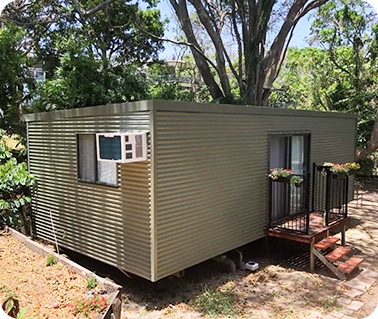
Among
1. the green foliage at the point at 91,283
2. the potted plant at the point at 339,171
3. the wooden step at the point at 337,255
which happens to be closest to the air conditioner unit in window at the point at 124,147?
the green foliage at the point at 91,283

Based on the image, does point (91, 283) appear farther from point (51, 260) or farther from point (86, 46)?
point (86, 46)

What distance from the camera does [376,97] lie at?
577 inches

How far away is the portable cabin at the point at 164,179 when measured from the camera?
4.75m

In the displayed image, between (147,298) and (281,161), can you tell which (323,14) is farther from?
(147,298)

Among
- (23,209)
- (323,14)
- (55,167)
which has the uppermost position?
(323,14)

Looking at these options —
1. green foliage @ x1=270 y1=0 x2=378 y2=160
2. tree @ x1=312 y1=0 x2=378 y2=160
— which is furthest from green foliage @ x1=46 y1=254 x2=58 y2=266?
green foliage @ x1=270 y1=0 x2=378 y2=160

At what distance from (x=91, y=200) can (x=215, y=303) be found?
2.51 metres

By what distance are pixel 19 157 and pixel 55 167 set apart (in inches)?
119

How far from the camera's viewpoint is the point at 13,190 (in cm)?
729

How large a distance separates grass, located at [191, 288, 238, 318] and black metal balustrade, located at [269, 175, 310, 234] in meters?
2.04

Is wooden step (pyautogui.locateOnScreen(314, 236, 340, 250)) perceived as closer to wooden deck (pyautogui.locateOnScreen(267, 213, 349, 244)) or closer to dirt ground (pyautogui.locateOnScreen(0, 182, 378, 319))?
wooden deck (pyautogui.locateOnScreen(267, 213, 349, 244))

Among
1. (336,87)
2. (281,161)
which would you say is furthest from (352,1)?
(281,161)

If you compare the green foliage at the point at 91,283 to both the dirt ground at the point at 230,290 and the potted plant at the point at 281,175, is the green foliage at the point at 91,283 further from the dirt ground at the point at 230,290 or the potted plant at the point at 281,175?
the potted plant at the point at 281,175

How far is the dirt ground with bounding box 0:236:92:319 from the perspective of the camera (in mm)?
4045
